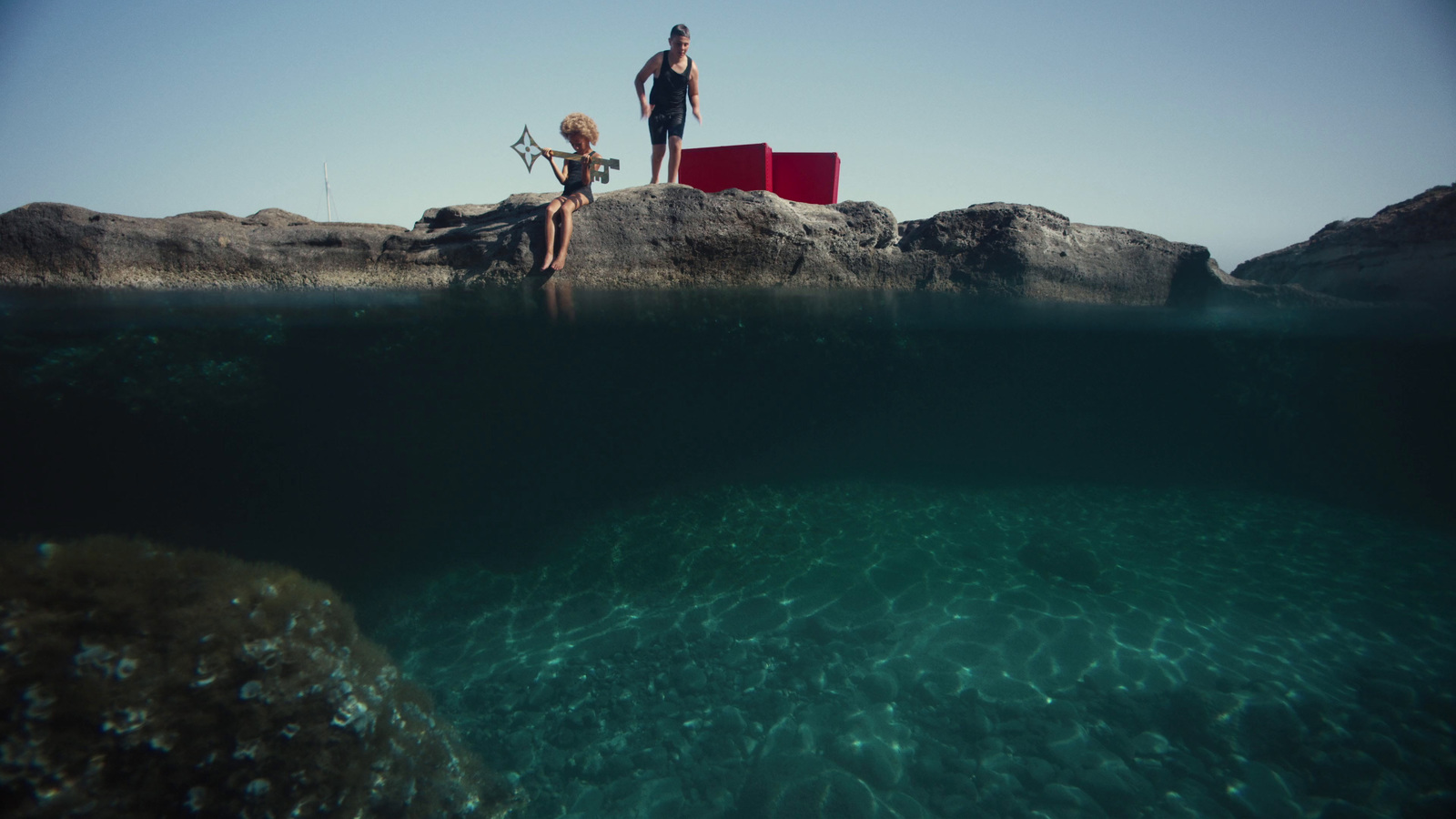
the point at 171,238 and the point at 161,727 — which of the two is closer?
the point at 161,727

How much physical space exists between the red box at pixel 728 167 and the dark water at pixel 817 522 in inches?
86.6

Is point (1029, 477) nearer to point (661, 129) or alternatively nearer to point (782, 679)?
point (782, 679)

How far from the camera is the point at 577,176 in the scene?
7910mm

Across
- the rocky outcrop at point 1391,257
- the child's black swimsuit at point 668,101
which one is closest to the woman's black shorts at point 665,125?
the child's black swimsuit at point 668,101

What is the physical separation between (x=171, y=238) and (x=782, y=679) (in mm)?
9964

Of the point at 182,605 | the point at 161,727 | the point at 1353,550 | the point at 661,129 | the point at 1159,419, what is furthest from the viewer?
the point at 1159,419

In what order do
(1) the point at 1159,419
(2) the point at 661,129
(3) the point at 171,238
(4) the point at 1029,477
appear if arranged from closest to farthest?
1. (3) the point at 171,238
2. (2) the point at 661,129
3. (4) the point at 1029,477
4. (1) the point at 1159,419

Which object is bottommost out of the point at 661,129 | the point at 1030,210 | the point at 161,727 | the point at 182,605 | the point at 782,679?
the point at 782,679

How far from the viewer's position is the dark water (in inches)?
175

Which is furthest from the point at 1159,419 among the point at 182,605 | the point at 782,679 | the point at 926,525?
the point at 182,605

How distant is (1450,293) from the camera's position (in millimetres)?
10234

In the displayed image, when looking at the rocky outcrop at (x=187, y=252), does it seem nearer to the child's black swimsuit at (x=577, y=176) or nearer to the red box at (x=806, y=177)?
the child's black swimsuit at (x=577, y=176)

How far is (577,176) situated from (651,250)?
4.96 feet

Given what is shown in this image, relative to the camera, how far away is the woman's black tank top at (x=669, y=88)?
819 cm
